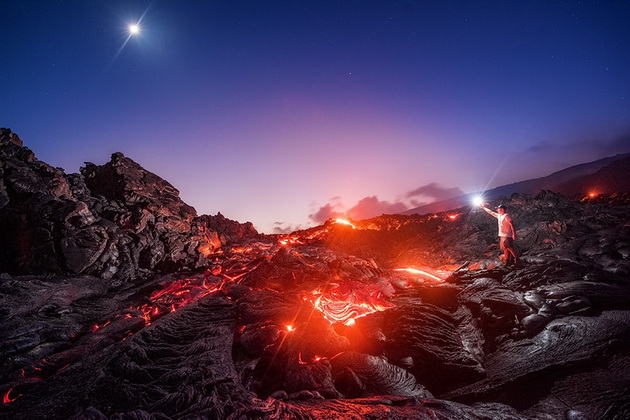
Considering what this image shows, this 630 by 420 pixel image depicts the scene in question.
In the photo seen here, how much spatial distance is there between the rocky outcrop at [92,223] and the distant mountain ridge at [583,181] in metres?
33.7

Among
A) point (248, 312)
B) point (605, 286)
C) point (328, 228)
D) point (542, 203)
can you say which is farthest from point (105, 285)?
point (542, 203)

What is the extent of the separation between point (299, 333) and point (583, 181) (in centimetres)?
8188

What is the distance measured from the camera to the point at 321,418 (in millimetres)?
4141

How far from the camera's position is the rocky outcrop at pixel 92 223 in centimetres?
1332

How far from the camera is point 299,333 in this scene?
23.7ft

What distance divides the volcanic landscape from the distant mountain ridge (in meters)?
23.8

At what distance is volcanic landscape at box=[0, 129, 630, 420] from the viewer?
484 centimetres

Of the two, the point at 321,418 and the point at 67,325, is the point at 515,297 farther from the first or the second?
the point at 67,325

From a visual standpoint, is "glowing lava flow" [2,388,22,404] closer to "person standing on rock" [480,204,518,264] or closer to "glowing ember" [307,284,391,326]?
"glowing ember" [307,284,391,326]

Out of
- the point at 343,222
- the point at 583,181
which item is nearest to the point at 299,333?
the point at 343,222

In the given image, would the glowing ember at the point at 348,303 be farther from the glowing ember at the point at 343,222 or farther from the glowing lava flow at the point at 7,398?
the glowing ember at the point at 343,222

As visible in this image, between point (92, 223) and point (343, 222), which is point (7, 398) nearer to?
point (92, 223)

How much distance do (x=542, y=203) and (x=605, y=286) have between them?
50.6 ft

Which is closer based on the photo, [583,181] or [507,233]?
[507,233]
